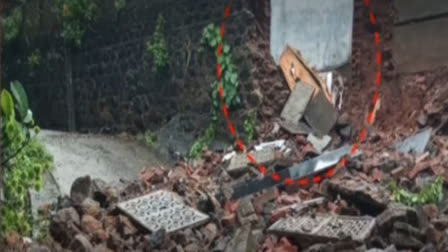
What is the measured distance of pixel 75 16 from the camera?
9.35m

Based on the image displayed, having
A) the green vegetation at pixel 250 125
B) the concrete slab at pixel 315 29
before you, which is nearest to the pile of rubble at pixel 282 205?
the green vegetation at pixel 250 125

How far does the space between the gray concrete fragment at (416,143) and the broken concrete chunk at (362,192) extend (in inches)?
31.3

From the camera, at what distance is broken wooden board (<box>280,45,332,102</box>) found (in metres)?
6.94

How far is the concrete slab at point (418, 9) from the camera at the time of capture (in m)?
6.10

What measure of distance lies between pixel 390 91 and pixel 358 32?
2.30ft

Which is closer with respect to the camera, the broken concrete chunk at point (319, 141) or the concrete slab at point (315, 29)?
the broken concrete chunk at point (319, 141)

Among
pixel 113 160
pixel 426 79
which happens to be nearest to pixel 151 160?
pixel 113 160

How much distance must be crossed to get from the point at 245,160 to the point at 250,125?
73 centimetres

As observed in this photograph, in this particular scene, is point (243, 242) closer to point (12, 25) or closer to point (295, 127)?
point (295, 127)

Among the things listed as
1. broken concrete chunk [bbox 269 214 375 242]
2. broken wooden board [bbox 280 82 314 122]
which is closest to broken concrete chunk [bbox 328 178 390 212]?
broken concrete chunk [bbox 269 214 375 242]

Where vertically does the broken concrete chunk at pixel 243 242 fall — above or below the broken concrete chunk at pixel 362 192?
below

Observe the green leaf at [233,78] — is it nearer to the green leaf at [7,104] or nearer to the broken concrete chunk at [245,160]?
the broken concrete chunk at [245,160]

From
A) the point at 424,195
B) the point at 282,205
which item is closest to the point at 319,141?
the point at 282,205

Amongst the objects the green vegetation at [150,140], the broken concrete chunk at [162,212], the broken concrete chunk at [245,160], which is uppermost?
the broken concrete chunk at [245,160]
